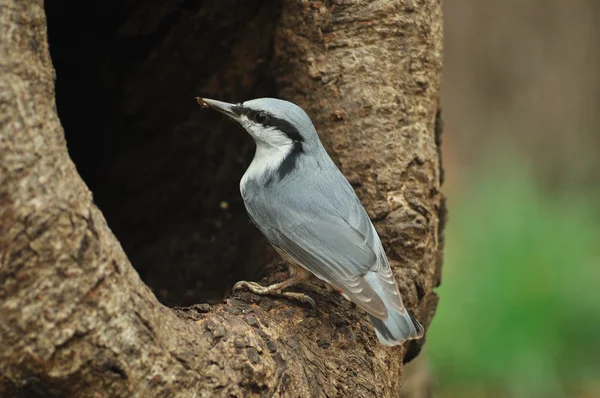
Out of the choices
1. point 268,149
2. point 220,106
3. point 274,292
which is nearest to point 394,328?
point 274,292

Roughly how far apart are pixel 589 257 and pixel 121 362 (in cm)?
394

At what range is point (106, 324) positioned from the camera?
207cm

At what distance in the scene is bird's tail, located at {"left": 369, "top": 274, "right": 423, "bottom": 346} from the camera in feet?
8.59

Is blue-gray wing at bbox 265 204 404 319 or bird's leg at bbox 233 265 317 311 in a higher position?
blue-gray wing at bbox 265 204 404 319

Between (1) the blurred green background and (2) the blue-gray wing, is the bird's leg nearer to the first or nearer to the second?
(2) the blue-gray wing

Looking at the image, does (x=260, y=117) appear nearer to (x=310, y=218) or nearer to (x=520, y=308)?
(x=310, y=218)

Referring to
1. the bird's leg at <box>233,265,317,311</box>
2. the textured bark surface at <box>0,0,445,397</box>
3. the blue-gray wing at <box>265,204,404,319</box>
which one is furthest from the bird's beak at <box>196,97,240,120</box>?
the bird's leg at <box>233,265,317,311</box>

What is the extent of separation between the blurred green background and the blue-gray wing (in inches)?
90.5

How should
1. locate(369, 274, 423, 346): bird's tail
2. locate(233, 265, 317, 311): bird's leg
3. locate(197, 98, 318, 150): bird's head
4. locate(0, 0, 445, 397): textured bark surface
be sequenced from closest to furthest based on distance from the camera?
locate(0, 0, 445, 397): textured bark surface
locate(369, 274, 423, 346): bird's tail
locate(233, 265, 317, 311): bird's leg
locate(197, 98, 318, 150): bird's head

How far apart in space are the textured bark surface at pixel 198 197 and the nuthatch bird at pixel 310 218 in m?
0.18

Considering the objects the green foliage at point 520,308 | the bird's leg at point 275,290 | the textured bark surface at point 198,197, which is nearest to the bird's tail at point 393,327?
the textured bark surface at point 198,197

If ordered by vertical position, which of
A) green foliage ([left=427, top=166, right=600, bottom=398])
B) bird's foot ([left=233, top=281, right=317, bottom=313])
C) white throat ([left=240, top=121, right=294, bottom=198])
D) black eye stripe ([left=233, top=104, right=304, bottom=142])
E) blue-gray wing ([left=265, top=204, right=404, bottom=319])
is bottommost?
green foliage ([left=427, top=166, right=600, bottom=398])

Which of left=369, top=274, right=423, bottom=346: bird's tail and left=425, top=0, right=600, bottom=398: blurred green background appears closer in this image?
left=369, top=274, right=423, bottom=346: bird's tail

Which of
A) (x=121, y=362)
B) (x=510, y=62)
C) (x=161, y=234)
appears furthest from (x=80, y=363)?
(x=510, y=62)
